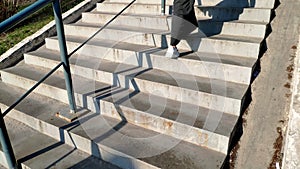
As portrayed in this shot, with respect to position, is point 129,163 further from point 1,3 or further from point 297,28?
point 1,3

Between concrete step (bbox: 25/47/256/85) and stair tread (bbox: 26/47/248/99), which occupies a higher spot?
concrete step (bbox: 25/47/256/85)

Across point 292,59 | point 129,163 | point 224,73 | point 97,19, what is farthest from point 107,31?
point 292,59

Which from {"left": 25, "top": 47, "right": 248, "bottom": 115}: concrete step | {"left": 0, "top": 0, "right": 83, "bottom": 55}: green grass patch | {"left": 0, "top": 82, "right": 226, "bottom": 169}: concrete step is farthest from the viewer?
{"left": 0, "top": 0, "right": 83, "bottom": 55}: green grass patch

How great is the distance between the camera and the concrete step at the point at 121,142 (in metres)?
2.32

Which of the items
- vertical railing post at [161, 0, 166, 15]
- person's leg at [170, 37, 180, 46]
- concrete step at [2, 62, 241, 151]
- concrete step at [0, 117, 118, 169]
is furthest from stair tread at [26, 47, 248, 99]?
vertical railing post at [161, 0, 166, 15]

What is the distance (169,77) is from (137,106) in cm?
53

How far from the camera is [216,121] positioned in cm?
250

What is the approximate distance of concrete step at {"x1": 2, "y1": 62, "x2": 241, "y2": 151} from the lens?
244 cm

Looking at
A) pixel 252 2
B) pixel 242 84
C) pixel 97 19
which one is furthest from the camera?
pixel 97 19

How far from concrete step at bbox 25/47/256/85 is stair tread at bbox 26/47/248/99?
0.02m

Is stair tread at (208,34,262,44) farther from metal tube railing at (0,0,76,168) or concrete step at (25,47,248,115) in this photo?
metal tube railing at (0,0,76,168)

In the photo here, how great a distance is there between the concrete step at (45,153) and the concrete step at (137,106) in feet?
1.66

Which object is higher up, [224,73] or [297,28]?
[297,28]

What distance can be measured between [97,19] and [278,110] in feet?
10.2
